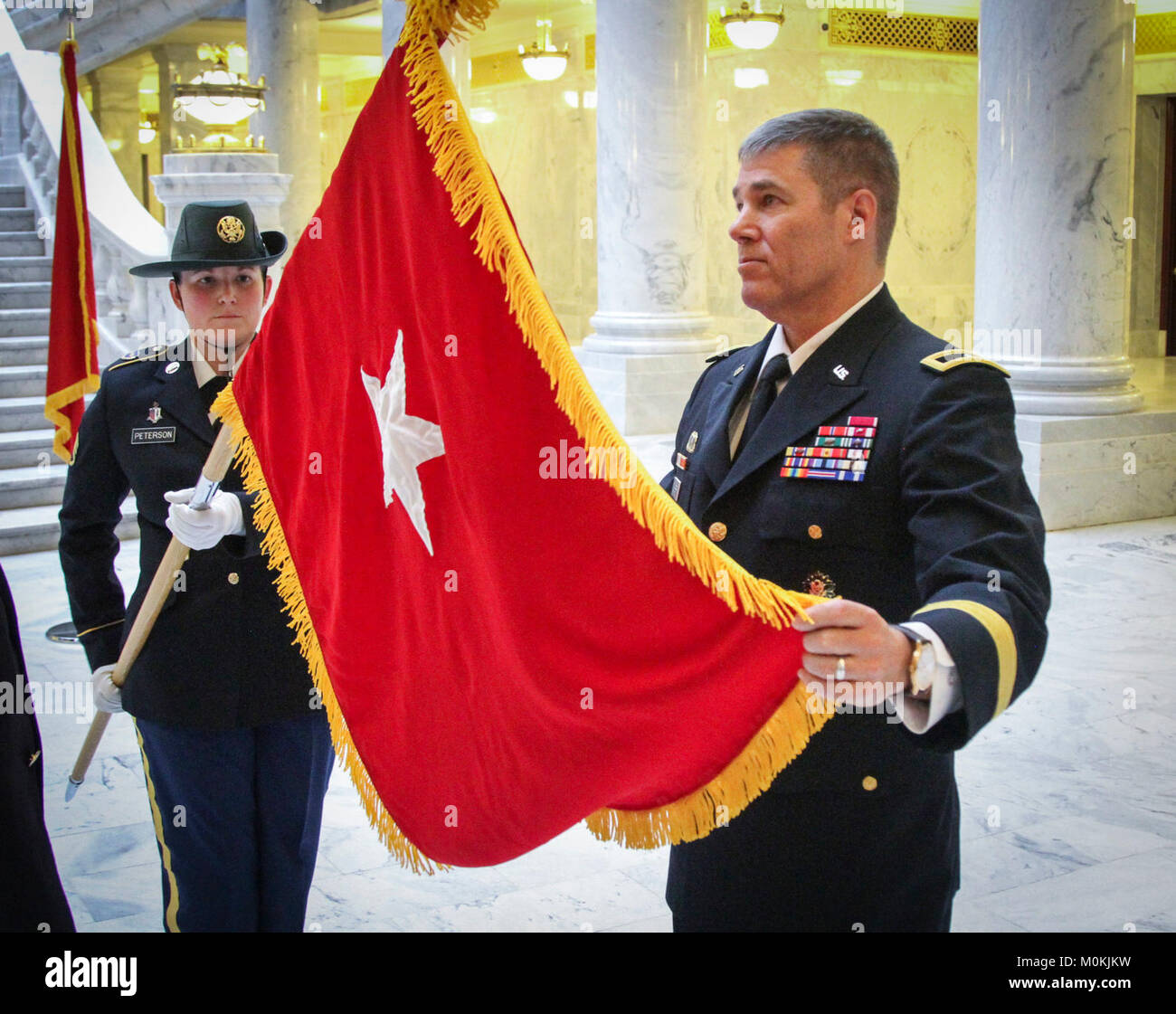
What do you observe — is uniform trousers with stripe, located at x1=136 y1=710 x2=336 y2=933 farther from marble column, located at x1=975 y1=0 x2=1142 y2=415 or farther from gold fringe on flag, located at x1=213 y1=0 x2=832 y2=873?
marble column, located at x1=975 y1=0 x2=1142 y2=415

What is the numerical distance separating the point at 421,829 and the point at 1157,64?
16.6 meters

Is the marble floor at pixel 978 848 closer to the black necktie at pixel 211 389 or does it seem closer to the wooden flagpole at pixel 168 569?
the wooden flagpole at pixel 168 569

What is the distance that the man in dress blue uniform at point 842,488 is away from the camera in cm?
185

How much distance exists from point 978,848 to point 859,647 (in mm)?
2629

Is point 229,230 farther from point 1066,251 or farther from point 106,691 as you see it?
point 1066,251

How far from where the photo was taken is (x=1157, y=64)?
15844 millimetres

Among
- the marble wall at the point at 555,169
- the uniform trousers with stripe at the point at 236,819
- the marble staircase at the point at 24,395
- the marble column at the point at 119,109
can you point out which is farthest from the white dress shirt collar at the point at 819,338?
the marble column at the point at 119,109

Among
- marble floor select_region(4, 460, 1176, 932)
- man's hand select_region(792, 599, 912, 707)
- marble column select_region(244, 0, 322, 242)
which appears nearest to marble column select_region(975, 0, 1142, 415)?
marble floor select_region(4, 460, 1176, 932)

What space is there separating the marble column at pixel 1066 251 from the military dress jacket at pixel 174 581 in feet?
19.4

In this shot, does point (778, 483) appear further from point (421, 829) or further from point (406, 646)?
point (421, 829)

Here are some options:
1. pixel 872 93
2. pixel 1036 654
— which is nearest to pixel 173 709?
pixel 1036 654

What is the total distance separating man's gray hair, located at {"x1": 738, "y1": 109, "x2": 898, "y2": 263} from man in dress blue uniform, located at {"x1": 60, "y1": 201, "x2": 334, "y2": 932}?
1294 mm

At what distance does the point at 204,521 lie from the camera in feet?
8.28

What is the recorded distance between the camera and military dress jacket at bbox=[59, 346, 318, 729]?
260cm
